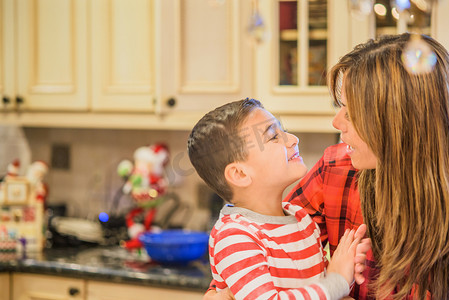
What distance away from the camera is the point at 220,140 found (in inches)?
47.3

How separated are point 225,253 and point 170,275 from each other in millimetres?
1216

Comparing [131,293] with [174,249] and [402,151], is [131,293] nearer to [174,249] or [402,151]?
[174,249]

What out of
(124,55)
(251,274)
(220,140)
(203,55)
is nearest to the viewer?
(251,274)

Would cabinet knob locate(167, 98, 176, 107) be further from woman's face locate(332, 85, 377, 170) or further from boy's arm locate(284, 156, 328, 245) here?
woman's face locate(332, 85, 377, 170)

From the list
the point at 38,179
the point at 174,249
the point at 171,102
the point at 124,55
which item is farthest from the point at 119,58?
the point at 174,249

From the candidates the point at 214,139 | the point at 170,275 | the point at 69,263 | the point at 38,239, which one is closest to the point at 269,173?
the point at 214,139

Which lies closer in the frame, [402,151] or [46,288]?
[402,151]

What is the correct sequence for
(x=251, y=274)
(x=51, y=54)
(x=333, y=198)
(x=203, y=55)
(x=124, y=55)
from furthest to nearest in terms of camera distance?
1. (x=51, y=54)
2. (x=124, y=55)
3. (x=203, y=55)
4. (x=333, y=198)
5. (x=251, y=274)

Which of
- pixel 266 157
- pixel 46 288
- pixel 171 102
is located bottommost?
pixel 46 288

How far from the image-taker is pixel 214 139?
1202 millimetres

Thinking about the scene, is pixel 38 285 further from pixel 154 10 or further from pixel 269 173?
pixel 269 173

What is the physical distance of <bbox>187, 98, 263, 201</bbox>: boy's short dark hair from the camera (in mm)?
1196

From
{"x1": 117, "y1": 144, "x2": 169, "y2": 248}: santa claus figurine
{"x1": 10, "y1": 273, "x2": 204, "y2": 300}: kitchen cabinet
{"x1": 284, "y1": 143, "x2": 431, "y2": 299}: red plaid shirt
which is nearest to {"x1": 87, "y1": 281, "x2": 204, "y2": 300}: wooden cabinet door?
{"x1": 10, "y1": 273, "x2": 204, "y2": 300}: kitchen cabinet

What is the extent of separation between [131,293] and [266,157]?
1316 millimetres
